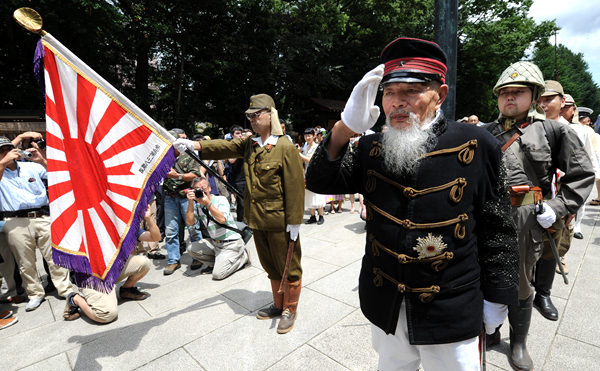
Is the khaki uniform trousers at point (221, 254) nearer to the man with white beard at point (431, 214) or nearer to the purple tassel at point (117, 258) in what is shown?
the purple tassel at point (117, 258)

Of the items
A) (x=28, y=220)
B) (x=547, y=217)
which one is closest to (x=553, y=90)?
(x=547, y=217)

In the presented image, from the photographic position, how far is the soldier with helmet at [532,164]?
7.59 feet

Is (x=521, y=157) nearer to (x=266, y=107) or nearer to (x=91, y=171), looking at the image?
(x=266, y=107)

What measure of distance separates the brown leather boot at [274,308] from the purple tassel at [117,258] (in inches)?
58.2

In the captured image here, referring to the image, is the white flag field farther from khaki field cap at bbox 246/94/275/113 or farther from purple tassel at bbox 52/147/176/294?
khaki field cap at bbox 246/94/275/113

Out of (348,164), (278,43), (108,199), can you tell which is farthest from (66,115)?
(278,43)

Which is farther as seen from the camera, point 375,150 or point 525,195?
point 525,195

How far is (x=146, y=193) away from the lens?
2.64 metres

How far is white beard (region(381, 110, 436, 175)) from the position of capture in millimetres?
1448

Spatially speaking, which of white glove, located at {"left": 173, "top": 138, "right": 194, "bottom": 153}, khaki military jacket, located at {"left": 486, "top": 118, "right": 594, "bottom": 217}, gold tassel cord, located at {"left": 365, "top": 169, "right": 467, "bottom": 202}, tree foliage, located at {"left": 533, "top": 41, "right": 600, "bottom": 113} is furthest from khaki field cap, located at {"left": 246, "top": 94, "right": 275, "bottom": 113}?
tree foliage, located at {"left": 533, "top": 41, "right": 600, "bottom": 113}

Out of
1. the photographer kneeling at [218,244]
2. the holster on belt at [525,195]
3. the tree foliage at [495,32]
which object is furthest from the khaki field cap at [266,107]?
the tree foliage at [495,32]

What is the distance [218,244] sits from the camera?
4777mm

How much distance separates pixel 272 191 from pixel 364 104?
1931mm

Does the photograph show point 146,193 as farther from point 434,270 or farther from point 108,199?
point 434,270
